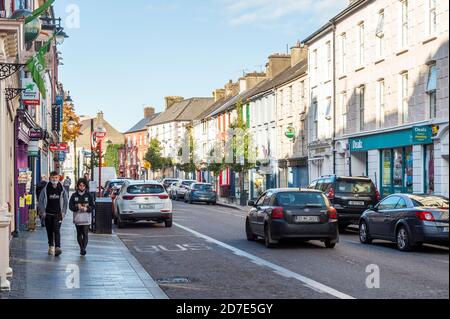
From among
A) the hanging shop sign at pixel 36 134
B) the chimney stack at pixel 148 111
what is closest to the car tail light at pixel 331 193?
the hanging shop sign at pixel 36 134

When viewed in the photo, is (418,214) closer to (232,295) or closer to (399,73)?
(232,295)

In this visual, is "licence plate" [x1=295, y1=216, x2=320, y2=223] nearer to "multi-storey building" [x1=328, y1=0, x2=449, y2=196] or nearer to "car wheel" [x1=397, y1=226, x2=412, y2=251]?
"car wheel" [x1=397, y1=226, x2=412, y2=251]

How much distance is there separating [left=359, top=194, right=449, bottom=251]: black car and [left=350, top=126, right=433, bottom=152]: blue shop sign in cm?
965

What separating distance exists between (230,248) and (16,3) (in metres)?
10.1

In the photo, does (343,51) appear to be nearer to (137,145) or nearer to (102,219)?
(102,219)

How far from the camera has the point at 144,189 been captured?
25578mm

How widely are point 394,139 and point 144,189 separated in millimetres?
11867

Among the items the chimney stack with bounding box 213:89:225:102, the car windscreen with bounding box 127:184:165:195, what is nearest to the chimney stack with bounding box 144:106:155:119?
the chimney stack with bounding box 213:89:225:102

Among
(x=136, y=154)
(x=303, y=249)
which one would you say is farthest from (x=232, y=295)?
(x=136, y=154)

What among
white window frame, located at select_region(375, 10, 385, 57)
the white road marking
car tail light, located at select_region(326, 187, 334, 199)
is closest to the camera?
the white road marking

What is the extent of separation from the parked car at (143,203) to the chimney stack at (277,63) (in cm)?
3556

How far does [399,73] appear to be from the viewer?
3081 centimetres

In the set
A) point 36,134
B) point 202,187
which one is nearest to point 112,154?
point 202,187

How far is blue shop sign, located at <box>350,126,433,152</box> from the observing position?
2756 centimetres
